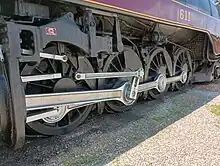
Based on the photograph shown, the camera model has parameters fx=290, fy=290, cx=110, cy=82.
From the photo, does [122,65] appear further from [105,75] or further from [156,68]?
[156,68]

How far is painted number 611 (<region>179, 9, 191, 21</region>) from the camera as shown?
4.51 m

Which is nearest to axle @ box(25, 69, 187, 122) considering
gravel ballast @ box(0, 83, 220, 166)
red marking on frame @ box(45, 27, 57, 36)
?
gravel ballast @ box(0, 83, 220, 166)

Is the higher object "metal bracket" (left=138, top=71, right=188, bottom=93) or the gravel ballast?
"metal bracket" (left=138, top=71, right=188, bottom=93)

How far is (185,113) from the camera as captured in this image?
4.31 m

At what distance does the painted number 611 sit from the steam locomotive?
2cm

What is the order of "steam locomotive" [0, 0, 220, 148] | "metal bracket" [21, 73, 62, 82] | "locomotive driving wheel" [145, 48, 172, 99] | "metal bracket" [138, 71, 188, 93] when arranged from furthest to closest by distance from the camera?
"locomotive driving wheel" [145, 48, 172, 99], "metal bracket" [138, 71, 188, 93], "metal bracket" [21, 73, 62, 82], "steam locomotive" [0, 0, 220, 148]

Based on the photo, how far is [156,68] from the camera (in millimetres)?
4820

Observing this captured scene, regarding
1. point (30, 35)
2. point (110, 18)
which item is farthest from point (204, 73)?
point (30, 35)

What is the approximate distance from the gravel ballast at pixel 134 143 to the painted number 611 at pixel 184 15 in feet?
4.89

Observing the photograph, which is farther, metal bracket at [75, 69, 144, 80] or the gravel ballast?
metal bracket at [75, 69, 144, 80]

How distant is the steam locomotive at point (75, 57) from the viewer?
2.22 metres

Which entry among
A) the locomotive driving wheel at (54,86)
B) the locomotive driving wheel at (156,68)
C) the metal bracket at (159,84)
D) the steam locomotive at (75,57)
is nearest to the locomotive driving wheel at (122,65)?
the steam locomotive at (75,57)

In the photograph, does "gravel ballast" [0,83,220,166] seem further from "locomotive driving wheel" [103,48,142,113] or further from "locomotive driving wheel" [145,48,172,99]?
"locomotive driving wheel" [145,48,172,99]

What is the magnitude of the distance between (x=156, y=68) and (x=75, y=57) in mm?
2013
